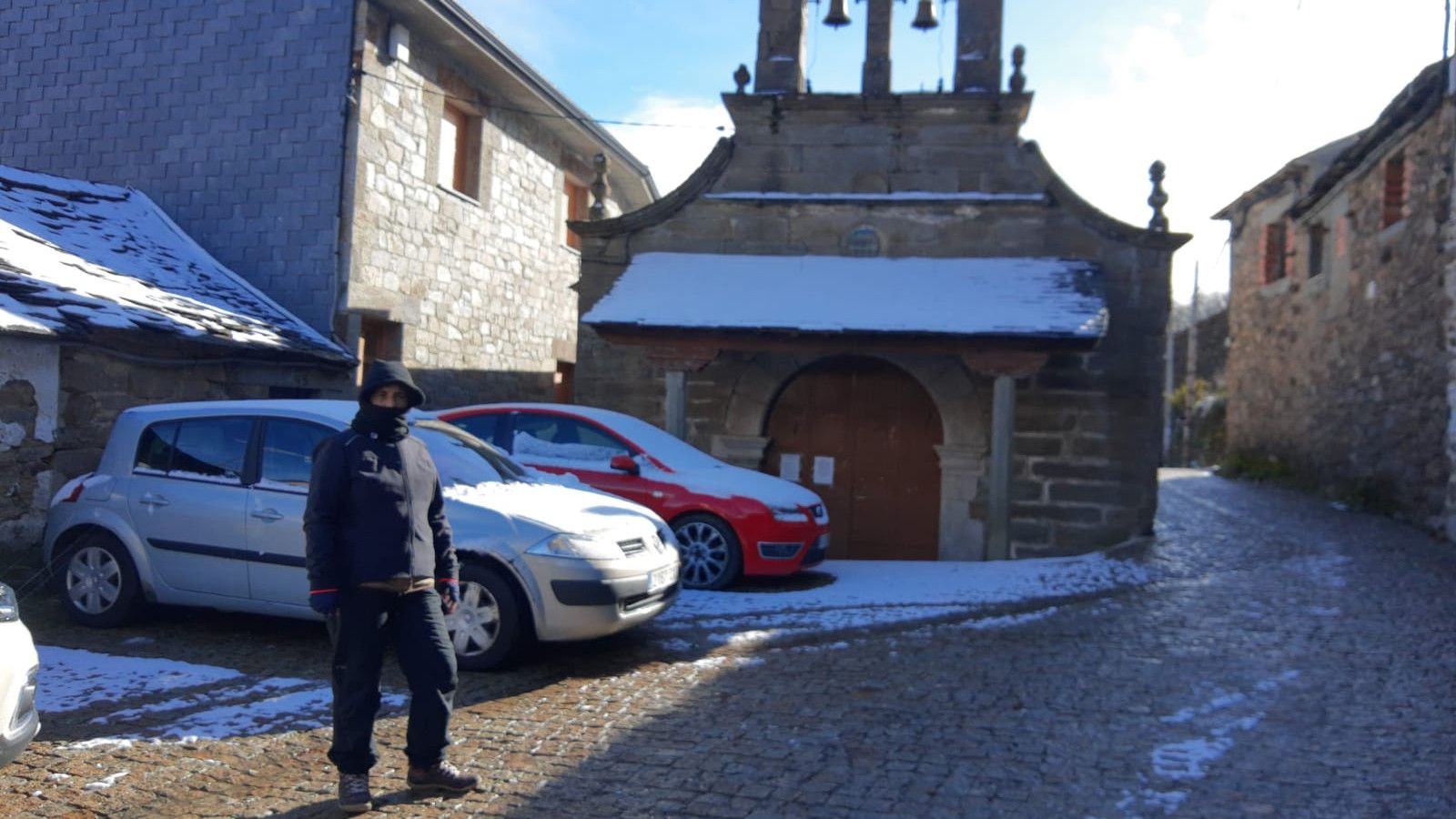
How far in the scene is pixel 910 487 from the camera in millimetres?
12250

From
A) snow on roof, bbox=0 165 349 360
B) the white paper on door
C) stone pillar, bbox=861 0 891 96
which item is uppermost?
stone pillar, bbox=861 0 891 96

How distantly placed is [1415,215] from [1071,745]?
1078 cm

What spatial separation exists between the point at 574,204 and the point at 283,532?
13764 mm

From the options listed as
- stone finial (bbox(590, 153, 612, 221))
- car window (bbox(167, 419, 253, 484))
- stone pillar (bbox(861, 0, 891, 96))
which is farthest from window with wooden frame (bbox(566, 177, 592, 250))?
car window (bbox(167, 419, 253, 484))

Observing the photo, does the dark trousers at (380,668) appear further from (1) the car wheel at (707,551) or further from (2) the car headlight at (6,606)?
(1) the car wheel at (707,551)

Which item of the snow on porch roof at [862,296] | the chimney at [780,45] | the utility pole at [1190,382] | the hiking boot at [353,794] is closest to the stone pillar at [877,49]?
the chimney at [780,45]

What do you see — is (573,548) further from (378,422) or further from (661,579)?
(378,422)

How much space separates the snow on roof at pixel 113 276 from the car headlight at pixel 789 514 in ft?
17.9

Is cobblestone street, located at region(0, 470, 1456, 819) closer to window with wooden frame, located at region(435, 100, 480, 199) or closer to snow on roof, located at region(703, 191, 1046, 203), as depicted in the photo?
snow on roof, located at region(703, 191, 1046, 203)

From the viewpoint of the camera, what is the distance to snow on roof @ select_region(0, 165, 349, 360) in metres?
9.24

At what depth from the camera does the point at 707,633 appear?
7.21 m

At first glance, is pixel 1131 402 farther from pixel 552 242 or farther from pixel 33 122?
pixel 33 122

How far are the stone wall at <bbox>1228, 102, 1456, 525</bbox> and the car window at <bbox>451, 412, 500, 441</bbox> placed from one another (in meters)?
9.47

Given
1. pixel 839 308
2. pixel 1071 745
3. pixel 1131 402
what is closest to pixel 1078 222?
pixel 1131 402
